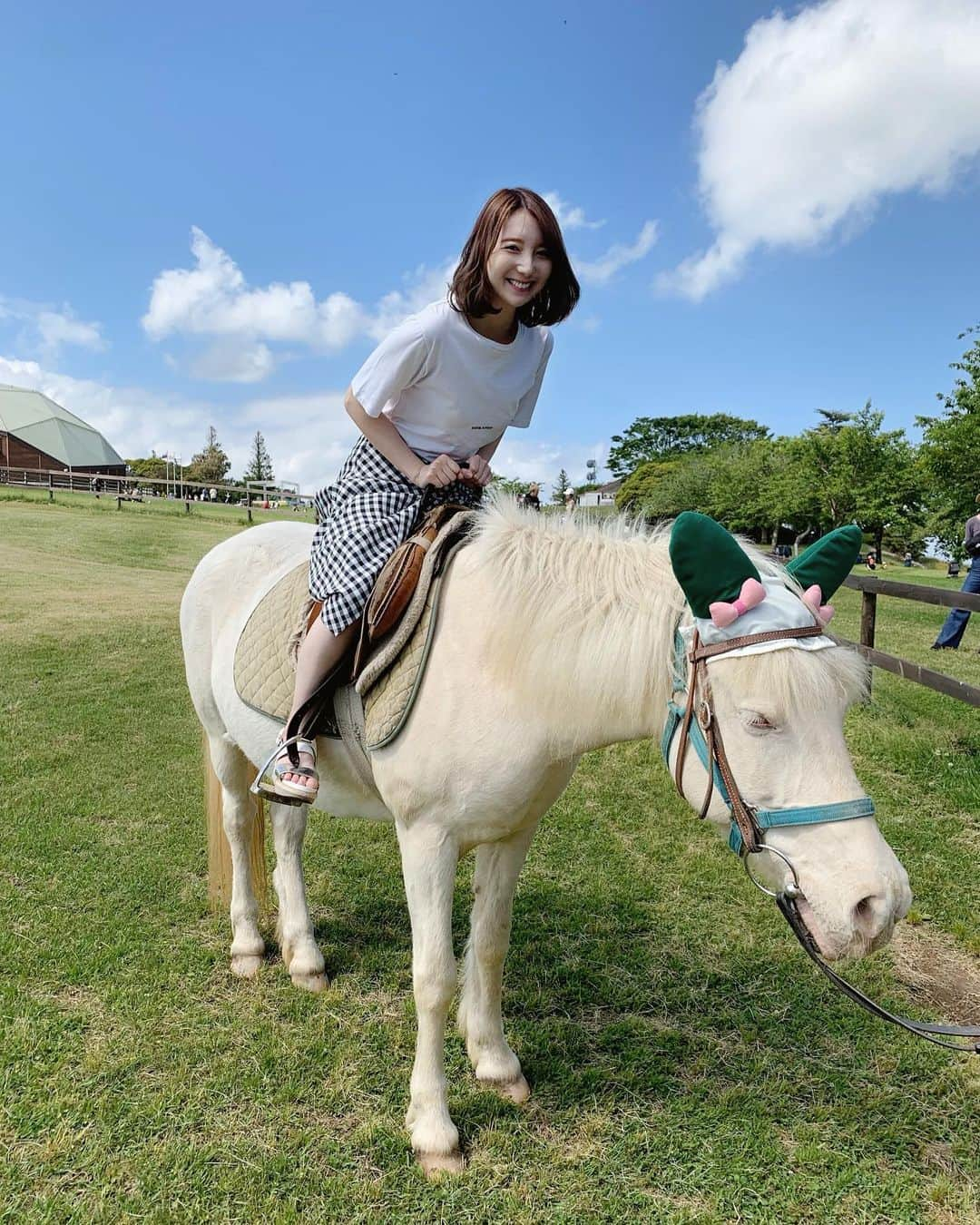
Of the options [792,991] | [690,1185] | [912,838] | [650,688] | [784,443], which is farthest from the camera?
[784,443]

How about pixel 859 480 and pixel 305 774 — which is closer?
pixel 305 774

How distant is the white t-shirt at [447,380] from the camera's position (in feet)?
7.52

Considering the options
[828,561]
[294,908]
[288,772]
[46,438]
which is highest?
[46,438]

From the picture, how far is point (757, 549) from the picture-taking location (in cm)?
202

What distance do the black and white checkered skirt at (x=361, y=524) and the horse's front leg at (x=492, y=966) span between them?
1.04 meters

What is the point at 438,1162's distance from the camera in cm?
230

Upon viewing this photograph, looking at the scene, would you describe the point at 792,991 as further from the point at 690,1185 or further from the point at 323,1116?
the point at 323,1116

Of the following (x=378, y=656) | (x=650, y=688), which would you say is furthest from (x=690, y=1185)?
(x=378, y=656)

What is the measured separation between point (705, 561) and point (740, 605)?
13cm

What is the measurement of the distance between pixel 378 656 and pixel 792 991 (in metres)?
2.45

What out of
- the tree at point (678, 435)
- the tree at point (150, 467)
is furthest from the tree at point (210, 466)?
the tree at point (678, 435)

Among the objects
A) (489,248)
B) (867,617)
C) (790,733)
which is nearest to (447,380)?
(489,248)

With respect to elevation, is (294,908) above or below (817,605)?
below

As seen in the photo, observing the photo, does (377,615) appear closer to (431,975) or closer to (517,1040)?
(431,975)
